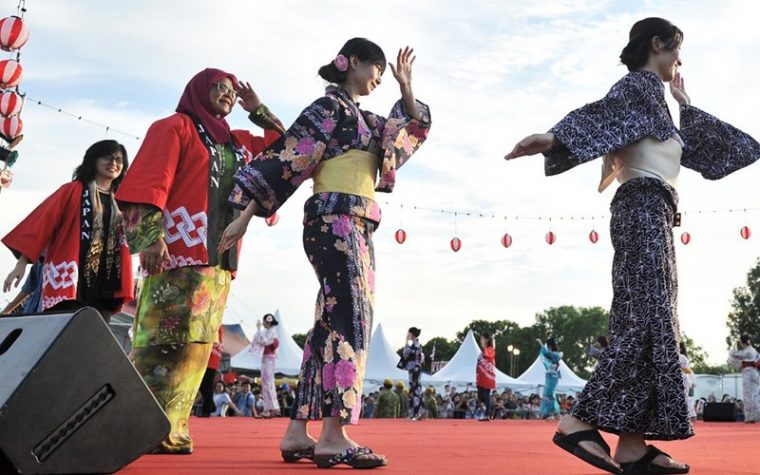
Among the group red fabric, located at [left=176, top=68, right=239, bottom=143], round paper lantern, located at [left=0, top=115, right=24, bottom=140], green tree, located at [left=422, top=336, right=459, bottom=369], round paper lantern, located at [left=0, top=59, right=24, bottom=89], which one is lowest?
red fabric, located at [left=176, top=68, right=239, bottom=143]

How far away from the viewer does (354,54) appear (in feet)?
11.9

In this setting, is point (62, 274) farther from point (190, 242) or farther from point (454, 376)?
point (454, 376)

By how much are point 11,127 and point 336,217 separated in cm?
995

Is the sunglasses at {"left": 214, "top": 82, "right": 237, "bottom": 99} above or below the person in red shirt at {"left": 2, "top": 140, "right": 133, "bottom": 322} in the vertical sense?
above

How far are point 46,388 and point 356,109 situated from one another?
1832 millimetres

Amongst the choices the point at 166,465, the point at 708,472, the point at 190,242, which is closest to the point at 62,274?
the point at 190,242

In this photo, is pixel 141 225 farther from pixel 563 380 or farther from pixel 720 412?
pixel 563 380

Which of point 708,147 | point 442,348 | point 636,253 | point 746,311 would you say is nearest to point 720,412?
point 708,147

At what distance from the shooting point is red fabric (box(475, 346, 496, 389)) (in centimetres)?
1559

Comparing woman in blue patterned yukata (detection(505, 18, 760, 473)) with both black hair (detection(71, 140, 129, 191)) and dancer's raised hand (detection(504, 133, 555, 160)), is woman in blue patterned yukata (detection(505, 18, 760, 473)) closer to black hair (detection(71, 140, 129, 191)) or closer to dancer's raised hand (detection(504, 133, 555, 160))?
dancer's raised hand (detection(504, 133, 555, 160))

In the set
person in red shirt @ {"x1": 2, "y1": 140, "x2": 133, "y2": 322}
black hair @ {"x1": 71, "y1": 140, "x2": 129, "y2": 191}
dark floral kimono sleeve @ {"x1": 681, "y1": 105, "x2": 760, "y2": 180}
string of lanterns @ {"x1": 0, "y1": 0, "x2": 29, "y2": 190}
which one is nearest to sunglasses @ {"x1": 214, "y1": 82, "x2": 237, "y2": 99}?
black hair @ {"x1": 71, "y1": 140, "x2": 129, "y2": 191}

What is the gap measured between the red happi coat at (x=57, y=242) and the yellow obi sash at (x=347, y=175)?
1443 mm

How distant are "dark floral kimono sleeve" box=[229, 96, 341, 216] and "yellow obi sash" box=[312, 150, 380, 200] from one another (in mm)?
48

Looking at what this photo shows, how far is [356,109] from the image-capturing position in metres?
3.54
